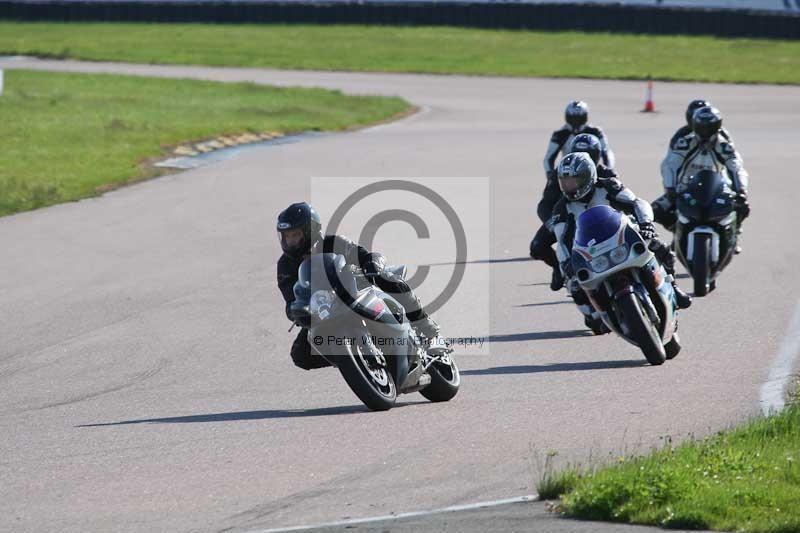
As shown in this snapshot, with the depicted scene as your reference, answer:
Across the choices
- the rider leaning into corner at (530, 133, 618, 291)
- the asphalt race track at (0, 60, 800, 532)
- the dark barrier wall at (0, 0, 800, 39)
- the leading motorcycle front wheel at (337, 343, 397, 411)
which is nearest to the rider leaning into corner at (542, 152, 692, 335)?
the rider leaning into corner at (530, 133, 618, 291)

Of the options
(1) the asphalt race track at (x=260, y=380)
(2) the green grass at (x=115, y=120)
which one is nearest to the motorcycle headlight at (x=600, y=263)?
(1) the asphalt race track at (x=260, y=380)

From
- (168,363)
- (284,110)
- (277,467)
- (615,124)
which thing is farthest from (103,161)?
(277,467)

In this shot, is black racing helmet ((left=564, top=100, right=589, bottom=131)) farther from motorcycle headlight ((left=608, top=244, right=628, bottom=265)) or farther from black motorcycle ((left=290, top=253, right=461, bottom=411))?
black motorcycle ((left=290, top=253, right=461, bottom=411))

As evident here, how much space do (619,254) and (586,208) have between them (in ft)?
3.96

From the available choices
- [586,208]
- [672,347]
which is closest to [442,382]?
[672,347]

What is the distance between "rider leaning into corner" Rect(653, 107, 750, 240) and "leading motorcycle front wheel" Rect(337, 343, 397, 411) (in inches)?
233

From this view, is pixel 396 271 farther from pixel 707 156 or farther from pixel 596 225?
pixel 707 156

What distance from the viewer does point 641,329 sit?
10508mm

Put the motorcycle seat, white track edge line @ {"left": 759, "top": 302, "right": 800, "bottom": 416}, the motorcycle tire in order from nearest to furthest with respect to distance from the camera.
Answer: white track edge line @ {"left": 759, "top": 302, "right": 800, "bottom": 416}, the motorcycle seat, the motorcycle tire

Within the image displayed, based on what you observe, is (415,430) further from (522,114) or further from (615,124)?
(522,114)

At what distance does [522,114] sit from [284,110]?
538 cm

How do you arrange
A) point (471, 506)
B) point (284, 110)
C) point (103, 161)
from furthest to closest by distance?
1. point (284, 110)
2. point (103, 161)
3. point (471, 506)

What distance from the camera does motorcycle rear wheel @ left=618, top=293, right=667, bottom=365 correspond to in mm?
10469

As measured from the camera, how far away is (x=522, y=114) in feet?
114
